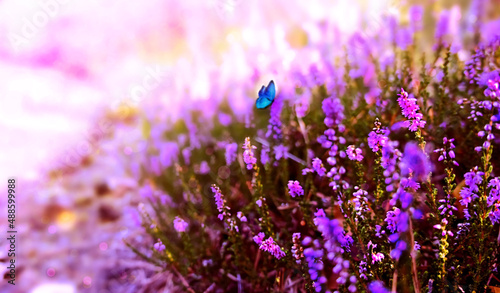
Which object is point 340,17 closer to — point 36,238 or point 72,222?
point 72,222

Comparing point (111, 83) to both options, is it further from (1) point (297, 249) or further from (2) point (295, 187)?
(1) point (297, 249)

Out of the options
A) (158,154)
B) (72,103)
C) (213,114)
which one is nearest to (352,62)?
(213,114)

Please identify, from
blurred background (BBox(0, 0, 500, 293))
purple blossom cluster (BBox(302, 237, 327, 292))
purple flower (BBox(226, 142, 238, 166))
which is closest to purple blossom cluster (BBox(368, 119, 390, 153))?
purple blossom cluster (BBox(302, 237, 327, 292))

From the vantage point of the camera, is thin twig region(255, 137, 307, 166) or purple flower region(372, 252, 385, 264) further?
thin twig region(255, 137, 307, 166)

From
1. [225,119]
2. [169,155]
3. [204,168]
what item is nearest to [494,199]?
[204,168]

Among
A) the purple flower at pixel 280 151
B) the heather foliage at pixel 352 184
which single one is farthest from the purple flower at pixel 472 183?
the purple flower at pixel 280 151

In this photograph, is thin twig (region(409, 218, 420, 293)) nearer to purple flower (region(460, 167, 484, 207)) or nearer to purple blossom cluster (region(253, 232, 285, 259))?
purple flower (region(460, 167, 484, 207))
